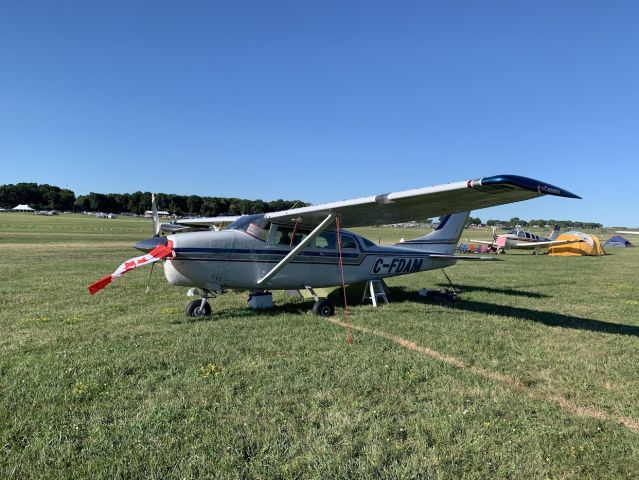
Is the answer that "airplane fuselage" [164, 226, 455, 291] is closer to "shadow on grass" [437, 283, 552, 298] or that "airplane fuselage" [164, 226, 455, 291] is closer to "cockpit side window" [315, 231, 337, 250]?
"cockpit side window" [315, 231, 337, 250]

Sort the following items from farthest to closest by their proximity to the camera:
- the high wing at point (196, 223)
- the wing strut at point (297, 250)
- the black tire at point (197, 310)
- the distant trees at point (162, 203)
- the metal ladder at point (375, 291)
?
the distant trees at point (162, 203)
the high wing at point (196, 223)
the metal ladder at point (375, 291)
the wing strut at point (297, 250)
the black tire at point (197, 310)

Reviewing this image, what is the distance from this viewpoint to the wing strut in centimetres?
884

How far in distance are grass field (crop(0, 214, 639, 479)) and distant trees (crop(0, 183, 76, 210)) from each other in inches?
7109

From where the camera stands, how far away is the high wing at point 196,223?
13677mm

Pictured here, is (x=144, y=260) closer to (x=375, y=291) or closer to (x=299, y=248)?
(x=299, y=248)

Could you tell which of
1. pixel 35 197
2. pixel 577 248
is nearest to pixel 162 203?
pixel 35 197

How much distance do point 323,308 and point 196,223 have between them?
7.28 m

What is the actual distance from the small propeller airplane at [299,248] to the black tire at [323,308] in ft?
0.07

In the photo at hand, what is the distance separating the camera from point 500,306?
10766 mm

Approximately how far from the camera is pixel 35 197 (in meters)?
160

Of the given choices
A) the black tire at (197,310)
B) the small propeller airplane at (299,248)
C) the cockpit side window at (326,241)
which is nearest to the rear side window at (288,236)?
the small propeller airplane at (299,248)

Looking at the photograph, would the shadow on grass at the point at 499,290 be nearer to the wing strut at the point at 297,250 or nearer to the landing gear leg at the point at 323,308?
the landing gear leg at the point at 323,308

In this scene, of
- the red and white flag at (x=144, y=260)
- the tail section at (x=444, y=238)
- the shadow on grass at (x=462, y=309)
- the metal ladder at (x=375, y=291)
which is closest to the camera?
the red and white flag at (x=144, y=260)

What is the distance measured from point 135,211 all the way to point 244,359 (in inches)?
6697
